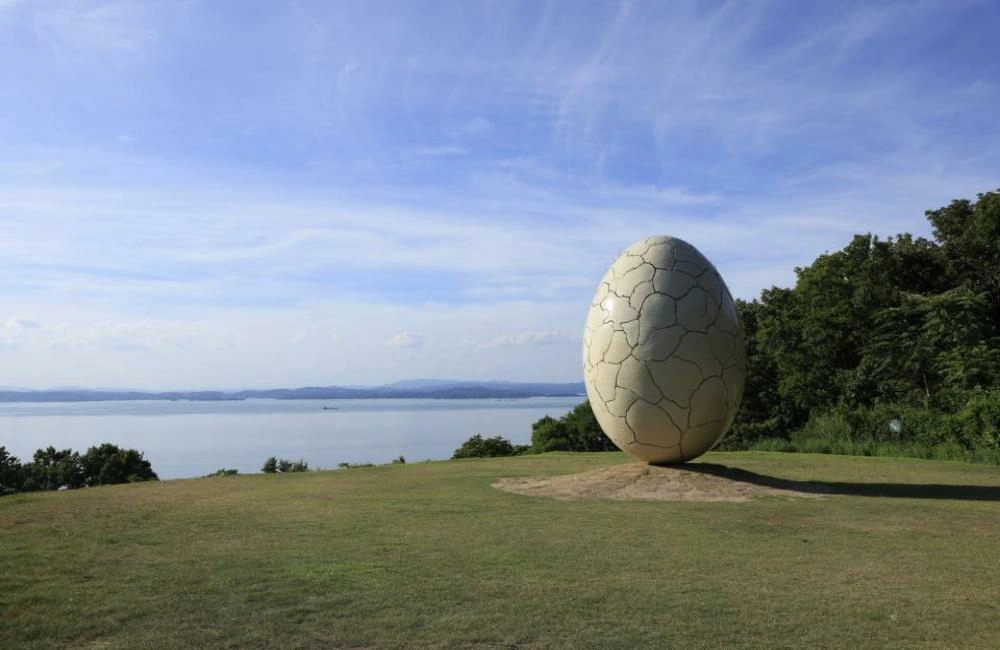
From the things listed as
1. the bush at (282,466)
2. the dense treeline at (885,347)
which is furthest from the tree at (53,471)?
the dense treeline at (885,347)

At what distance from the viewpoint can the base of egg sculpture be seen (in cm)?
1297

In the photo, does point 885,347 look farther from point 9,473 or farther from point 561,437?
point 9,473

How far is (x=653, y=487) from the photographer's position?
1270cm

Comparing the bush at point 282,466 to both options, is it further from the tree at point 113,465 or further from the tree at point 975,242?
the tree at point 975,242

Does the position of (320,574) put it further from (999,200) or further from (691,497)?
(999,200)

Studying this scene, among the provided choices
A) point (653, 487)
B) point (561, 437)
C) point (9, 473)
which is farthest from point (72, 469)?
point (561, 437)

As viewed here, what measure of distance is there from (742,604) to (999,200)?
86.7 feet

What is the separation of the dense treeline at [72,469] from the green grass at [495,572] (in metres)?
8.64

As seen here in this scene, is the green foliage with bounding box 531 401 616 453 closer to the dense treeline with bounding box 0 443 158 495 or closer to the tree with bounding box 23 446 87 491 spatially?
the dense treeline with bounding box 0 443 158 495

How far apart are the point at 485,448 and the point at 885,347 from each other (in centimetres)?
1402

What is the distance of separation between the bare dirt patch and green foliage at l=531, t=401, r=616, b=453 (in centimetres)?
1628

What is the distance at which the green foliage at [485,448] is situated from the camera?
88.5ft

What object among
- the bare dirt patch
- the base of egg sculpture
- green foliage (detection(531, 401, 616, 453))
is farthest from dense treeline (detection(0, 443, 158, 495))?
green foliage (detection(531, 401, 616, 453))

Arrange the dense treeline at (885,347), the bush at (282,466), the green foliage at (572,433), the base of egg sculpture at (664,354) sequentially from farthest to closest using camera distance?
the green foliage at (572,433) → the dense treeline at (885,347) → the bush at (282,466) → the base of egg sculpture at (664,354)
